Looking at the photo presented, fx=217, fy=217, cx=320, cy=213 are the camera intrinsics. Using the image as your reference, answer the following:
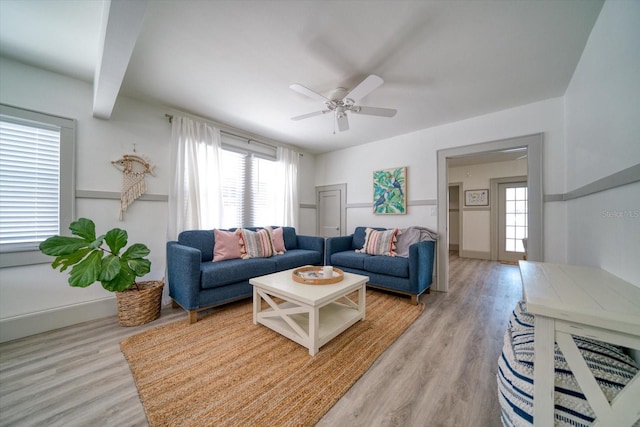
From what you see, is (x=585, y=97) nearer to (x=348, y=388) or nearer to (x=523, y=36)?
(x=523, y=36)

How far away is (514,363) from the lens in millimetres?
890

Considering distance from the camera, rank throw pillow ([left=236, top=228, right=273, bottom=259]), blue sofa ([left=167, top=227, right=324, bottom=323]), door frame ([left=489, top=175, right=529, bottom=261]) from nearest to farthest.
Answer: blue sofa ([left=167, top=227, right=324, bottom=323])
throw pillow ([left=236, top=228, right=273, bottom=259])
door frame ([left=489, top=175, right=529, bottom=261])

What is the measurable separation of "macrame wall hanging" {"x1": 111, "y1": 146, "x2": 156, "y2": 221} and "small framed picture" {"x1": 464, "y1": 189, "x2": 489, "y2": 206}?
643cm

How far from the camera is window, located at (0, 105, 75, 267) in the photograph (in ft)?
6.19

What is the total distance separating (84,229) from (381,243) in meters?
3.25

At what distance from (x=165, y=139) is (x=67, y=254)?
161 centimetres

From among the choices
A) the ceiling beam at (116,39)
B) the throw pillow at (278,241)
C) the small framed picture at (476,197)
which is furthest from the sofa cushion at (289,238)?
the small framed picture at (476,197)

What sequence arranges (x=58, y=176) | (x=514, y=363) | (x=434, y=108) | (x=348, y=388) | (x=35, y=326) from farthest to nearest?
(x=434, y=108)
(x=58, y=176)
(x=35, y=326)
(x=348, y=388)
(x=514, y=363)

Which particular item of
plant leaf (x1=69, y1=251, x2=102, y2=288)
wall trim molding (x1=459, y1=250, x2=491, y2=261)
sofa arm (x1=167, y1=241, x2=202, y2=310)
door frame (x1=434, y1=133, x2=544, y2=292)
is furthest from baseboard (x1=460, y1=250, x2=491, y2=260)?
plant leaf (x1=69, y1=251, x2=102, y2=288)

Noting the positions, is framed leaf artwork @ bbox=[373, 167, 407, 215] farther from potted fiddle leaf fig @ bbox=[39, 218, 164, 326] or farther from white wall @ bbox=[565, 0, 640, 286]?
potted fiddle leaf fig @ bbox=[39, 218, 164, 326]

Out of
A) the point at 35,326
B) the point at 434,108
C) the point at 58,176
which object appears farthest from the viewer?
the point at 434,108

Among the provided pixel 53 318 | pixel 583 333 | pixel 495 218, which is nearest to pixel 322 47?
pixel 583 333

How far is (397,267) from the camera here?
8.70 ft

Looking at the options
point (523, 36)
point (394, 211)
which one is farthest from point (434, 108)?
point (394, 211)
